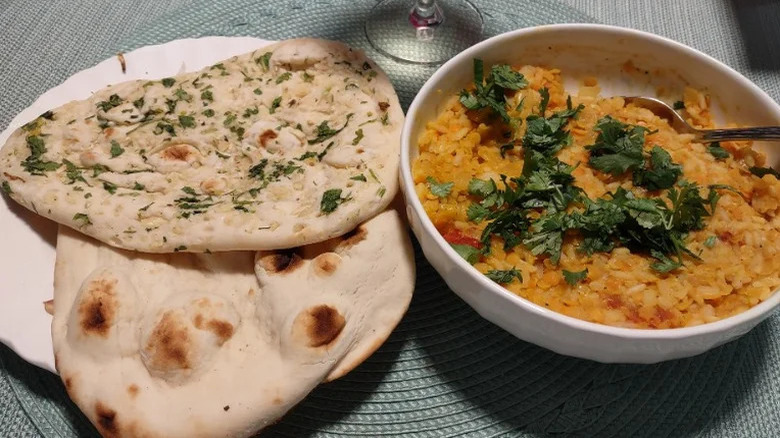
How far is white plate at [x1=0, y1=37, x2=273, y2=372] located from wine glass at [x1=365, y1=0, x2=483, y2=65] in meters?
0.62

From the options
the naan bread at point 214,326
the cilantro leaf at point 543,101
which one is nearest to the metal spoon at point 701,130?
the cilantro leaf at point 543,101

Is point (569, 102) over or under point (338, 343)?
over

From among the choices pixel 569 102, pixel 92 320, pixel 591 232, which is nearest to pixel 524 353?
pixel 591 232

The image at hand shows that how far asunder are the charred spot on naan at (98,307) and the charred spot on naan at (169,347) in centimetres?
13

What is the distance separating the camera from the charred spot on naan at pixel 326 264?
1.69 meters

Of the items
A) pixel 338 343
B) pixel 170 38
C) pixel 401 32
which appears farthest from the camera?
pixel 401 32

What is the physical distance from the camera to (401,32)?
2.79 m

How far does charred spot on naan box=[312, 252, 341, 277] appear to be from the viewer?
169cm

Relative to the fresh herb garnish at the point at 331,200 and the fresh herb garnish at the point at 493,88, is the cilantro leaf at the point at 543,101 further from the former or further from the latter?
the fresh herb garnish at the point at 331,200

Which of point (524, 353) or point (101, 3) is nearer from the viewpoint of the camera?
point (524, 353)

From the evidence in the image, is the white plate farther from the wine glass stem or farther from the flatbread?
the wine glass stem

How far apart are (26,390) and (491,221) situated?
4.46 ft

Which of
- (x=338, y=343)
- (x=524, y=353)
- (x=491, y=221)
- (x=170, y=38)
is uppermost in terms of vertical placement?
(x=170, y=38)

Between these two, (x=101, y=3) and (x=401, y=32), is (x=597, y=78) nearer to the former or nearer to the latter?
(x=401, y=32)
